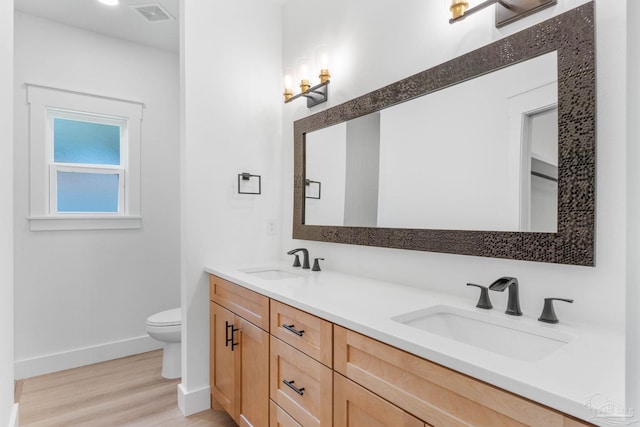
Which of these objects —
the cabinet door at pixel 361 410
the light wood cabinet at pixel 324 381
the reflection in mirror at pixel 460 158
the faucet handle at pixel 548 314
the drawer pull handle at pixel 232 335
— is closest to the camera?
the light wood cabinet at pixel 324 381

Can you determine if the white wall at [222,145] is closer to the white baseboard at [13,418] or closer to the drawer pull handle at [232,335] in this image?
the drawer pull handle at [232,335]

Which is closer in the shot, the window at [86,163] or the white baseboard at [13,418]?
the white baseboard at [13,418]

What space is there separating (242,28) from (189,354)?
216cm

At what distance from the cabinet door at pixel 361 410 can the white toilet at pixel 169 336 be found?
174 centimetres

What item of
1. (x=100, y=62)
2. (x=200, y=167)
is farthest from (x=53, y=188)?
(x=200, y=167)

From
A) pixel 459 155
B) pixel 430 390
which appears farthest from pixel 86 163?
pixel 430 390

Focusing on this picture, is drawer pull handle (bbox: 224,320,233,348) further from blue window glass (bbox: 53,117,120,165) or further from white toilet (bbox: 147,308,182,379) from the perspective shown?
blue window glass (bbox: 53,117,120,165)

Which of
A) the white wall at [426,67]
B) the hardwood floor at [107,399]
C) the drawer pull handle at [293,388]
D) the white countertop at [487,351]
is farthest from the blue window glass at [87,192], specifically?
the drawer pull handle at [293,388]

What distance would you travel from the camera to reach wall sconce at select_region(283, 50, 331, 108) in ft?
6.71

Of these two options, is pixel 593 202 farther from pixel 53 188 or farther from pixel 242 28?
pixel 53 188

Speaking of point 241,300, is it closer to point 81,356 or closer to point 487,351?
point 487,351

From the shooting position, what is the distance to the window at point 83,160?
262cm

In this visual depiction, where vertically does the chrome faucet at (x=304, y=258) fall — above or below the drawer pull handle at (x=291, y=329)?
above

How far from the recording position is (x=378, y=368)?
1.01m
